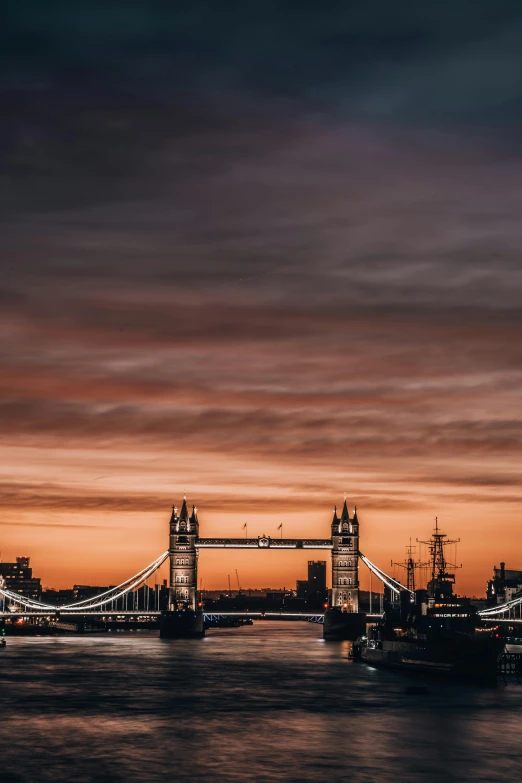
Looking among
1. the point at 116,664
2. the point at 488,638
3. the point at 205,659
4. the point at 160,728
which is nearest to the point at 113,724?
the point at 160,728

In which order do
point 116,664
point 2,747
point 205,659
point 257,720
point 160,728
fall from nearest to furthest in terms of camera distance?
point 2,747 → point 160,728 → point 257,720 → point 116,664 → point 205,659

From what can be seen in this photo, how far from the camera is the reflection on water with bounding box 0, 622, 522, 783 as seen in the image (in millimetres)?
64438

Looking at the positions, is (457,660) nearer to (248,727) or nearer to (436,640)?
(436,640)

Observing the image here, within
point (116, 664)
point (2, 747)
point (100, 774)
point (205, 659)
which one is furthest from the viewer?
point (205, 659)

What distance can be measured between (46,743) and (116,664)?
239 feet

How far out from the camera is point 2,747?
236 ft

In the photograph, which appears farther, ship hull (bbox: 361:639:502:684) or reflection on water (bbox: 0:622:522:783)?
ship hull (bbox: 361:639:502:684)

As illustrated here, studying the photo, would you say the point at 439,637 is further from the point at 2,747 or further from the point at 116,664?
the point at 2,747

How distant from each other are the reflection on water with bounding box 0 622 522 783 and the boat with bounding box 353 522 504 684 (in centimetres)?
439

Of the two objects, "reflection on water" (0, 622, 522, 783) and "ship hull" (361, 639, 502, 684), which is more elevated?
"ship hull" (361, 639, 502, 684)

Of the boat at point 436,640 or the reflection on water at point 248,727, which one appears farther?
the boat at point 436,640

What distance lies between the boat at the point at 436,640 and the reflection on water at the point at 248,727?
439 centimetres

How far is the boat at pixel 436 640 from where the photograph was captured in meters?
120

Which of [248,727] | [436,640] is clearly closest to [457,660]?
[436,640]
